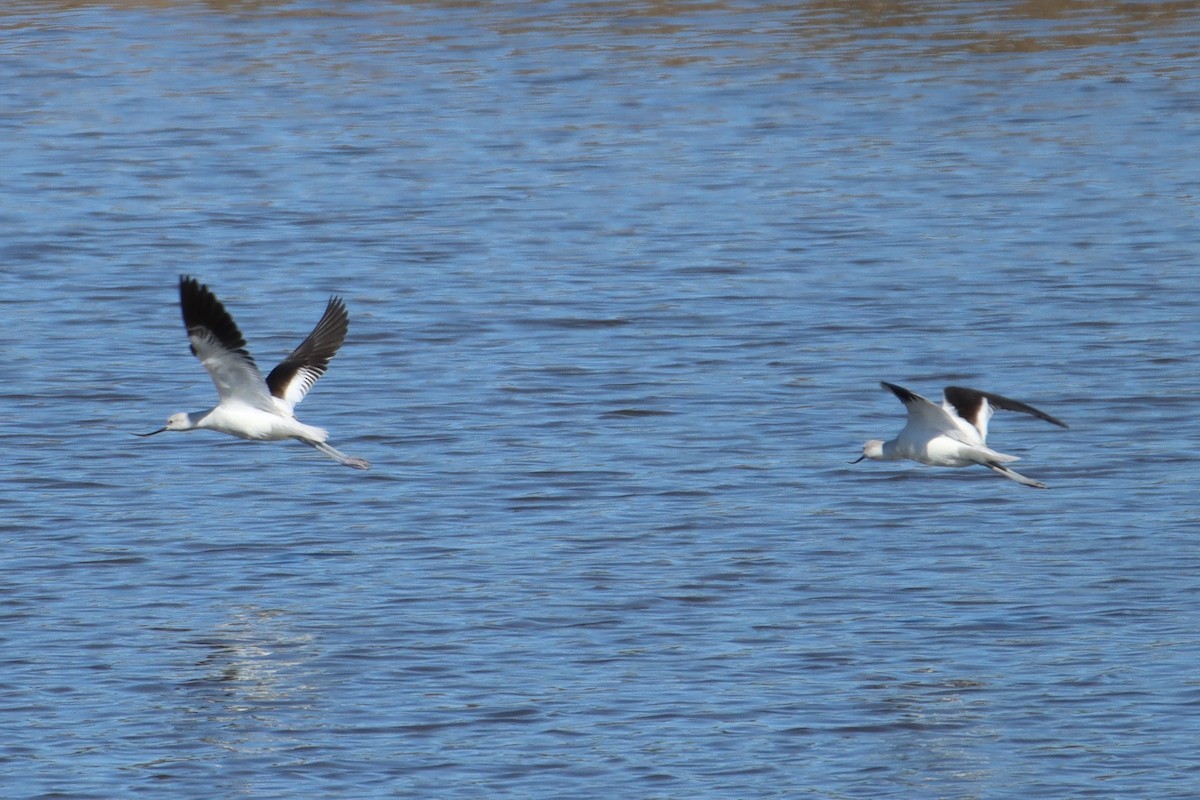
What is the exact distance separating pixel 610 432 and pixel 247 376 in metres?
3.36

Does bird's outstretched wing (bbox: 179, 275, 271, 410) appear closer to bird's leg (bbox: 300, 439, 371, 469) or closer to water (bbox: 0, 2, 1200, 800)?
bird's leg (bbox: 300, 439, 371, 469)

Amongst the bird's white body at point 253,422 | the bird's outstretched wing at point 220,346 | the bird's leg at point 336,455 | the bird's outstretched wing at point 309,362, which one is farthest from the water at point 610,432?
the bird's outstretched wing at point 220,346

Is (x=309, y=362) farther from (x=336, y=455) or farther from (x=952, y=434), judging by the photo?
(x=952, y=434)

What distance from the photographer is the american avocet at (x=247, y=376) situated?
12.2 m

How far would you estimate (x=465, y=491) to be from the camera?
14297mm

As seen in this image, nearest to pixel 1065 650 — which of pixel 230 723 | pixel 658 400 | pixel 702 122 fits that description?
pixel 230 723

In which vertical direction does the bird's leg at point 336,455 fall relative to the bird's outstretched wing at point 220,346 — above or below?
below

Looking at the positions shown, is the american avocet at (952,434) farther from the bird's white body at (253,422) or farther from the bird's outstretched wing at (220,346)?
the bird's outstretched wing at (220,346)

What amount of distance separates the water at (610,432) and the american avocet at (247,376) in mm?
707

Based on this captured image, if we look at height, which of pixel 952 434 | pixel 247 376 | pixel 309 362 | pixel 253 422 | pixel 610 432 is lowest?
pixel 610 432

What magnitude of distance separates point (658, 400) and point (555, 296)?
333 cm

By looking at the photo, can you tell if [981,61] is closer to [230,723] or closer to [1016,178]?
[1016,178]

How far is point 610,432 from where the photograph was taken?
1553 centimetres

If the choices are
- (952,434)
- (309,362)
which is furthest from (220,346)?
(952,434)
